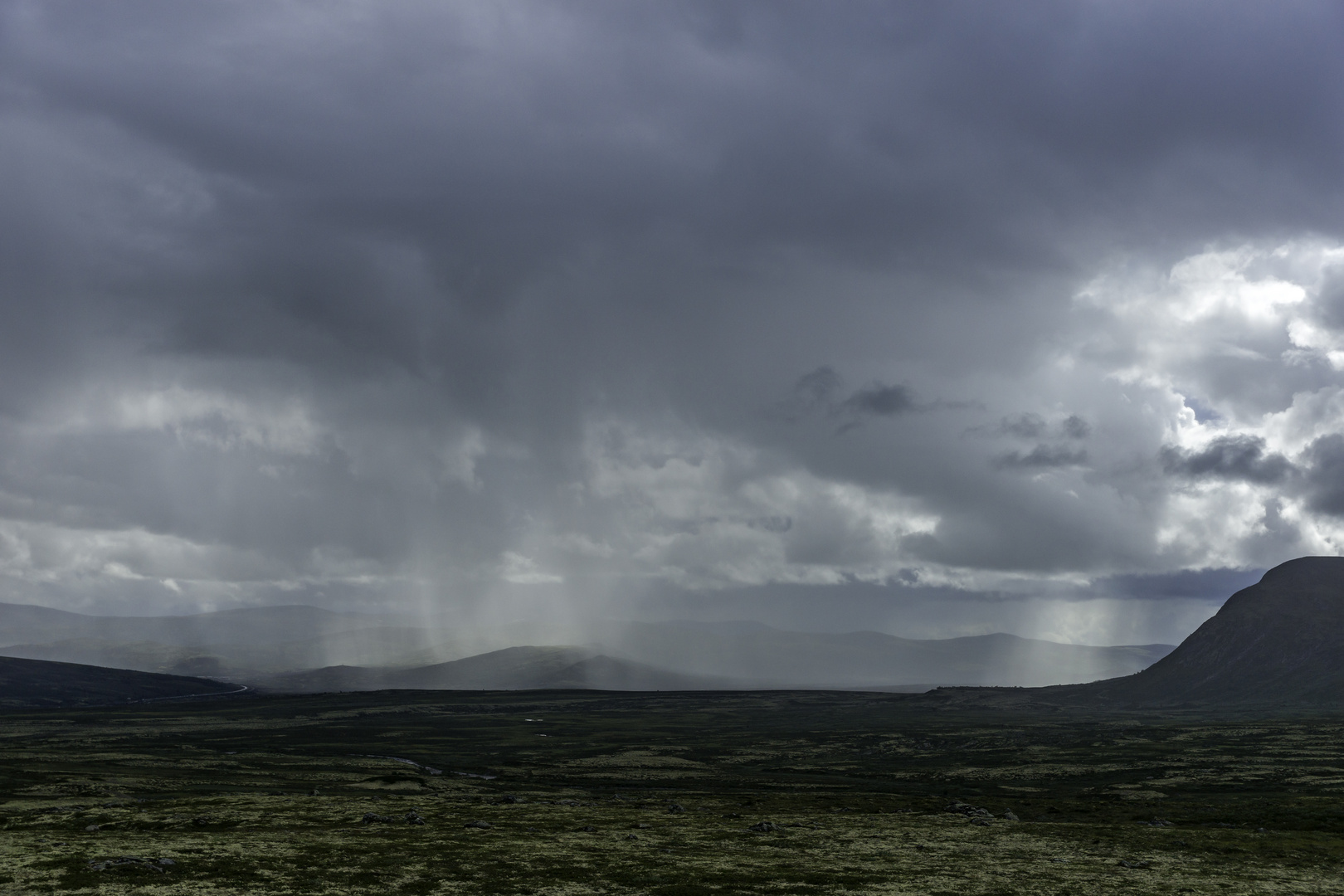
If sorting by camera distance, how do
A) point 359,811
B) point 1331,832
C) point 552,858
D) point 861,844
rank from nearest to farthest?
point 552,858
point 861,844
point 1331,832
point 359,811

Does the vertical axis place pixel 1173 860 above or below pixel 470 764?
above

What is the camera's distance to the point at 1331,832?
279 feet

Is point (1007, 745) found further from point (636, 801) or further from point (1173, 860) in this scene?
point (1173, 860)

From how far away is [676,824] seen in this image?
3533 inches

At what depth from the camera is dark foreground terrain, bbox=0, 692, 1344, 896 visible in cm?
6162

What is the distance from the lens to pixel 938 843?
3142 inches

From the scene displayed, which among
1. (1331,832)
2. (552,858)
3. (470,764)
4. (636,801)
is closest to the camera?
(552,858)

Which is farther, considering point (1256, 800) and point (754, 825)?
point (1256, 800)

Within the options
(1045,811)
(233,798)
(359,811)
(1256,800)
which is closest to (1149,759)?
(1256,800)

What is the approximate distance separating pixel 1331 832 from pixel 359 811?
9523 cm

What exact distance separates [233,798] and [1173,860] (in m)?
95.2

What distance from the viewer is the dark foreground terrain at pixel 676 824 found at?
61625 mm

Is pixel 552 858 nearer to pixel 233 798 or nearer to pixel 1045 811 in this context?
pixel 233 798

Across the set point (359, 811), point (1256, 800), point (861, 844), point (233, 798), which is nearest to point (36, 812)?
point (233, 798)
